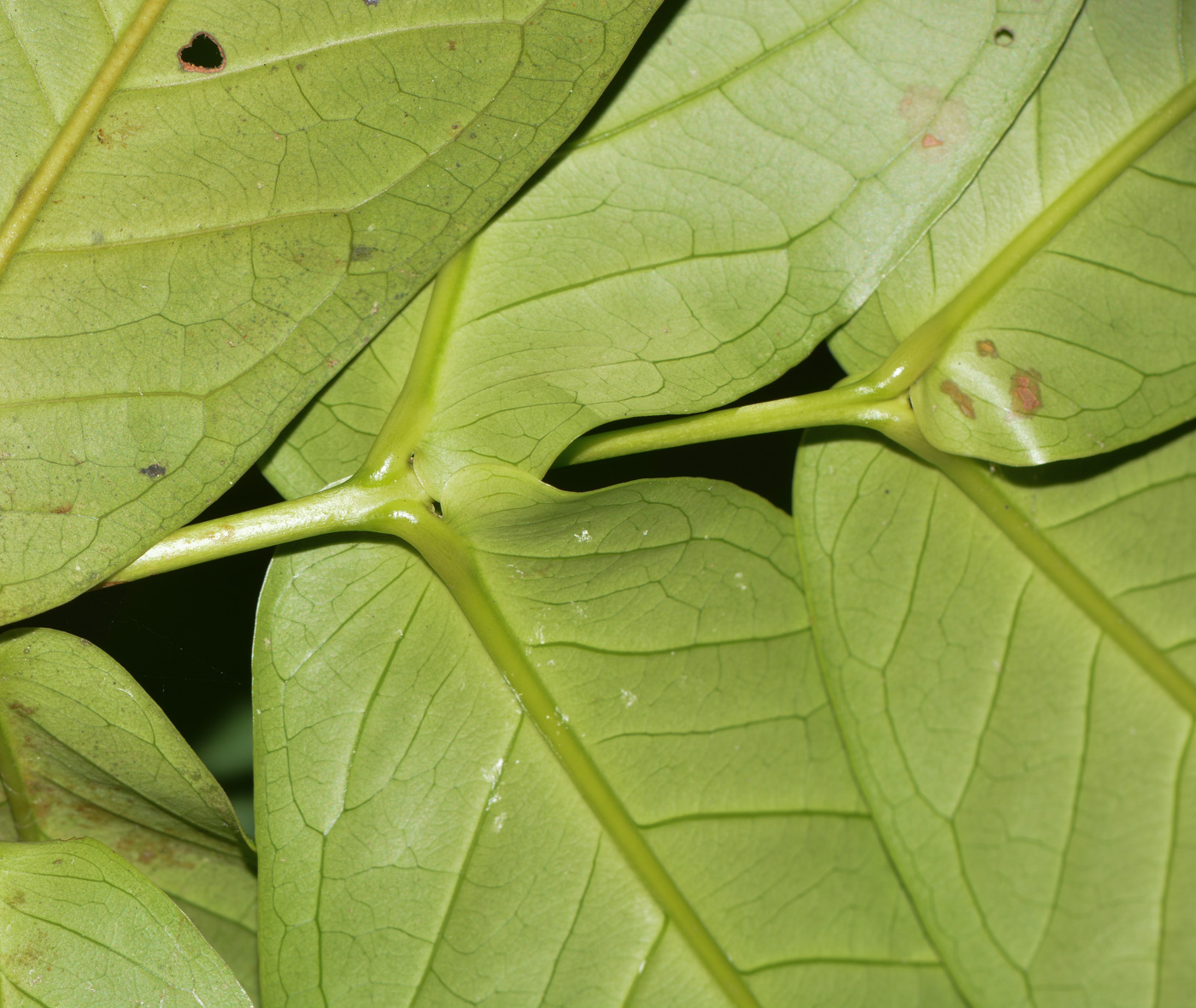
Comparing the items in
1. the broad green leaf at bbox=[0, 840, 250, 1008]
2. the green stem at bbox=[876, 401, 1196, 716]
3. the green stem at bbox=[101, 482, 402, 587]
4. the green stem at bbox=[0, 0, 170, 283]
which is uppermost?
the green stem at bbox=[0, 0, 170, 283]

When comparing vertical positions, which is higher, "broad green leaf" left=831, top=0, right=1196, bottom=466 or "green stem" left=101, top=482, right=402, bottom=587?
"broad green leaf" left=831, top=0, right=1196, bottom=466

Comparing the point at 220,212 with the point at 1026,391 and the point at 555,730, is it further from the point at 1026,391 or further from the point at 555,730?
the point at 1026,391

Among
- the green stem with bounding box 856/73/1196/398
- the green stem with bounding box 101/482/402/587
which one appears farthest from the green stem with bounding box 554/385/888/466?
the green stem with bounding box 101/482/402/587

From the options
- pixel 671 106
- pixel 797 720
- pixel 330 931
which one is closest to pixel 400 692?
pixel 330 931

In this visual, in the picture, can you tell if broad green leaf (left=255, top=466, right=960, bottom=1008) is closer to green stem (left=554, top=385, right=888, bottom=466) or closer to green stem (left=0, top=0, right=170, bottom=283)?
green stem (left=554, top=385, right=888, bottom=466)

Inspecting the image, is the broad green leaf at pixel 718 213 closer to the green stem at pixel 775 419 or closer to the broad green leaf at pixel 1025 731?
the green stem at pixel 775 419

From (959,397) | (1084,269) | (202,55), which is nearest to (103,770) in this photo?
(202,55)
